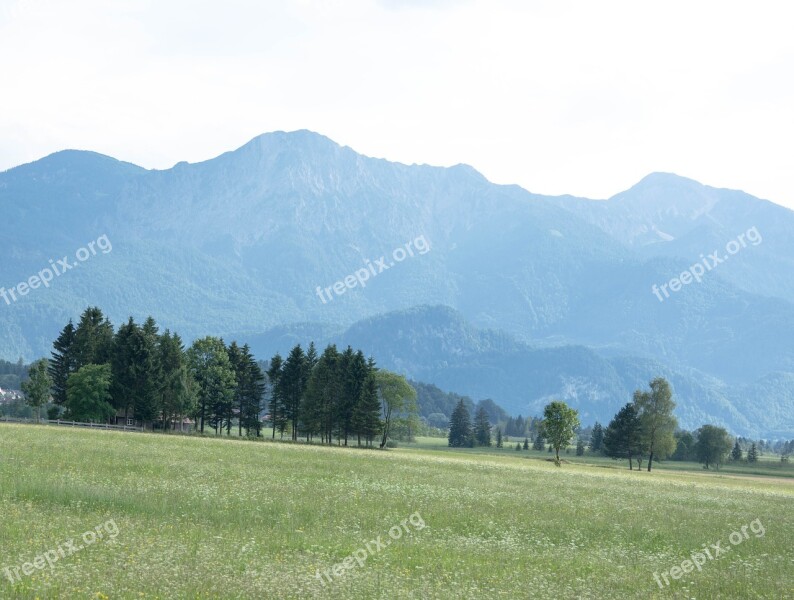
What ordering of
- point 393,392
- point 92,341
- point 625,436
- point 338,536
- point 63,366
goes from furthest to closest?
1. point 625,436
2. point 393,392
3. point 63,366
4. point 92,341
5. point 338,536

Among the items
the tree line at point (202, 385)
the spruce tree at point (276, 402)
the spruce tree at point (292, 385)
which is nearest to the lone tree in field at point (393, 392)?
the tree line at point (202, 385)

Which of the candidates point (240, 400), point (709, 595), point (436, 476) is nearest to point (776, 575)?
point (709, 595)

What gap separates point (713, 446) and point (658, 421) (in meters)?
46.0

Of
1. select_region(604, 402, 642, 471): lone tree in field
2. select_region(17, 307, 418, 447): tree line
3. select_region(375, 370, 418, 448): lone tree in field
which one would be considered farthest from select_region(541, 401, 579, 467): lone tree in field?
select_region(17, 307, 418, 447): tree line

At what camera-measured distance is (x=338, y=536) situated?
1182 inches

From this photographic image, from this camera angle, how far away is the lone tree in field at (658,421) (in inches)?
4862

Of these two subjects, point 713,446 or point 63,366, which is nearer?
point 63,366

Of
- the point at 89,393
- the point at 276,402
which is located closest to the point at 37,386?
the point at 89,393

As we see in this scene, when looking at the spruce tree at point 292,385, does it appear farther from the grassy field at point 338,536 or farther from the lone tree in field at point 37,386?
the grassy field at point 338,536

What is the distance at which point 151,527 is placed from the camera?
93.8ft

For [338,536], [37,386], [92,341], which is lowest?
[338,536]

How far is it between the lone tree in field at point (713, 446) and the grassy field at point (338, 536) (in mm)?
118014

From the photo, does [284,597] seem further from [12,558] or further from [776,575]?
[776,575]

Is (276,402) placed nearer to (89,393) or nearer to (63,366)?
(63,366)
